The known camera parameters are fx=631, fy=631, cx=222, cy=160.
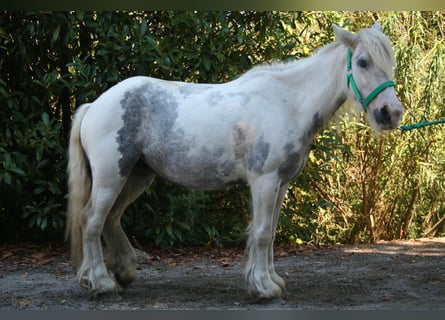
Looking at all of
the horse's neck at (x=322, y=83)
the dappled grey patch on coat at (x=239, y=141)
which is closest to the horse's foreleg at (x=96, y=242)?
the dappled grey patch on coat at (x=239, y=141)

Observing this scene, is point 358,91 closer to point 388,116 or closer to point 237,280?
point 388,116

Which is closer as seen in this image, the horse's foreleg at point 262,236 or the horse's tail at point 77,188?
the horse's foreleg at point 262,236

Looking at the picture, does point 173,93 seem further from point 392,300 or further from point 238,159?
point 392,300

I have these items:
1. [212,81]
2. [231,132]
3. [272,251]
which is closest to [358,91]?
[231,132]

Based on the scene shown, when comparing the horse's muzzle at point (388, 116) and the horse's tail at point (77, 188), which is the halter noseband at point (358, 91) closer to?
the horse's muzzle at point (388, 116)

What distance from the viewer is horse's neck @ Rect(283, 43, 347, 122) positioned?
3875 mm

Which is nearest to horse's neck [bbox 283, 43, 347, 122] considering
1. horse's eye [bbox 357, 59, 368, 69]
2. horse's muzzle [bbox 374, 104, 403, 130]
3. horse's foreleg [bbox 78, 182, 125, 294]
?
horse's eye [bbox 357, 59, 368, 69]

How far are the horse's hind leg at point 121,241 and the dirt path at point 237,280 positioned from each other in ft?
0.46

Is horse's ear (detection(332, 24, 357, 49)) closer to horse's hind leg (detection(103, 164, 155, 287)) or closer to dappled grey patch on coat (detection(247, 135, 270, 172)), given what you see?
dappled grey patch on coat (detection(247, 135, 270, 172))

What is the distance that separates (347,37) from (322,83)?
0.32 m

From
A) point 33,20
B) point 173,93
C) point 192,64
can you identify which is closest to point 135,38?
point 192,64

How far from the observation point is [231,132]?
12.6 ft

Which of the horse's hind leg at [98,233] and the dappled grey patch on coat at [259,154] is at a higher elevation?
the dappled grey patch on coat at [259,154]

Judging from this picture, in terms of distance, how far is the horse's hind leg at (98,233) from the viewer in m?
3.97
